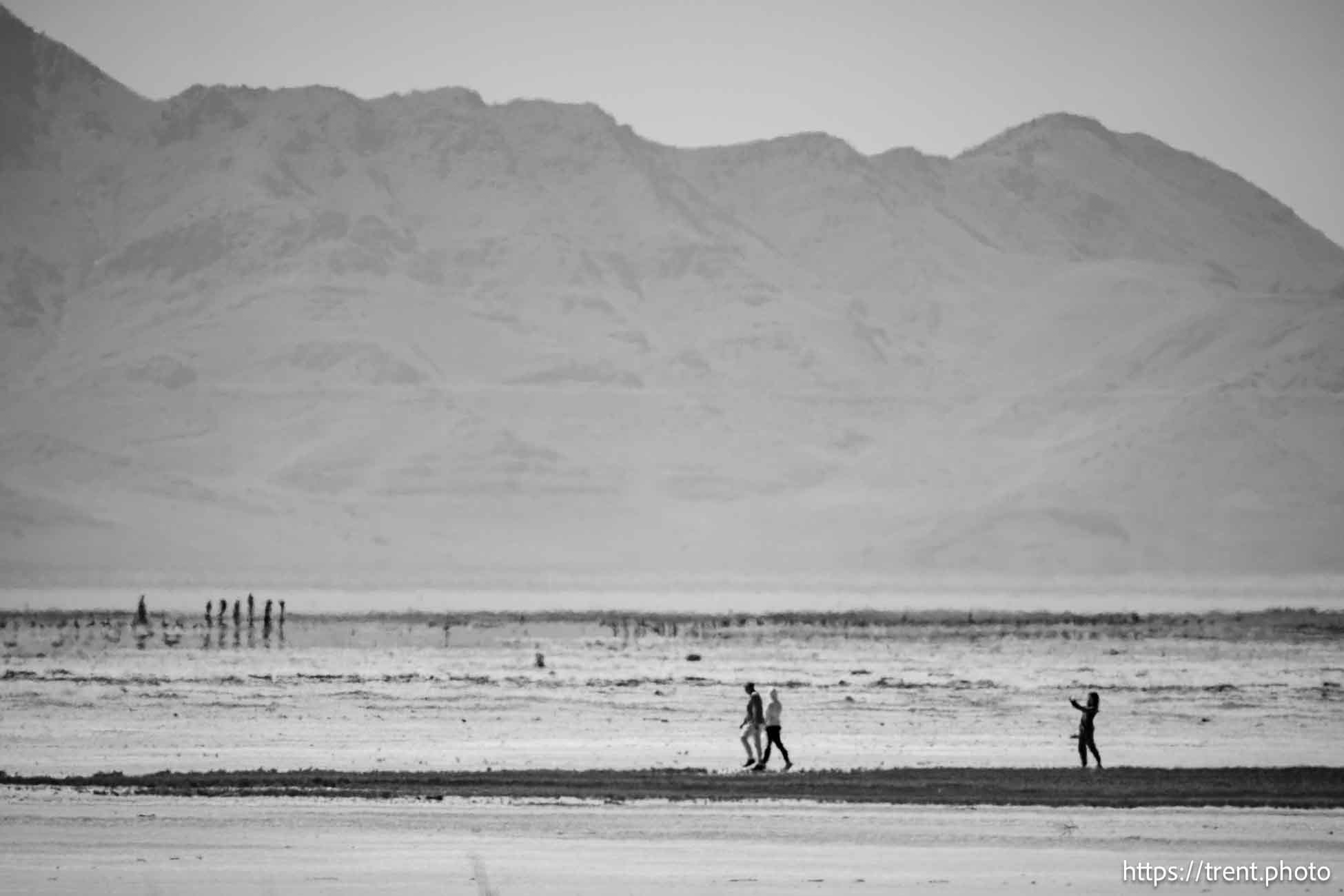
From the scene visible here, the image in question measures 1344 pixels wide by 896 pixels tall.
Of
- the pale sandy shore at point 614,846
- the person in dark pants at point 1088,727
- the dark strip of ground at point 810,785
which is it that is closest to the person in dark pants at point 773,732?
the dark strip of ground at point 810,785

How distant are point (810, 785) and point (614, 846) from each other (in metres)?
6.90

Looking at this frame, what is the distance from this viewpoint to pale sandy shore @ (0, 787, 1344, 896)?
90.8ft

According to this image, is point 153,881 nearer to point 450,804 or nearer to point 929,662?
point 450,804

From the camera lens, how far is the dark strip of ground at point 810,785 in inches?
1385

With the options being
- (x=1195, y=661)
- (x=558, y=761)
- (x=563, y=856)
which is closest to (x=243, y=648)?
(x=1195, y=661)

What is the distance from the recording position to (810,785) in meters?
37.0

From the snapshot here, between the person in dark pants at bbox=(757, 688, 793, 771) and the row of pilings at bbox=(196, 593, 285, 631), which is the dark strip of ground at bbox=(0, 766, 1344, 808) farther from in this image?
the row of pilings at bbox=(196, 593, 285, 631)

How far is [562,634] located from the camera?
3910 inches

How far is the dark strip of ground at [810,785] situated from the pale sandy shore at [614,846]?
0.91 metres

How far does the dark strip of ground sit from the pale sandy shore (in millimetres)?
909

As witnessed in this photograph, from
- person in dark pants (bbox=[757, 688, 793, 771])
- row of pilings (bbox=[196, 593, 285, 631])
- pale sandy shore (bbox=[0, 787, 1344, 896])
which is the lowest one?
pale sandy shore (bbox=[0, 787, 1344, 896])

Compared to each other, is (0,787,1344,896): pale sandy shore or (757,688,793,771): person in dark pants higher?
(757,688,793,771): person in dark pants


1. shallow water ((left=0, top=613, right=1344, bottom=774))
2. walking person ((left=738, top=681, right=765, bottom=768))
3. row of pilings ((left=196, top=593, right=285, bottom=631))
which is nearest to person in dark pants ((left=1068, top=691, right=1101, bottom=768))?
shallow water ((left=0, top=613, right=1344, bottom=774))

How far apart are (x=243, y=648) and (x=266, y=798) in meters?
47.4
